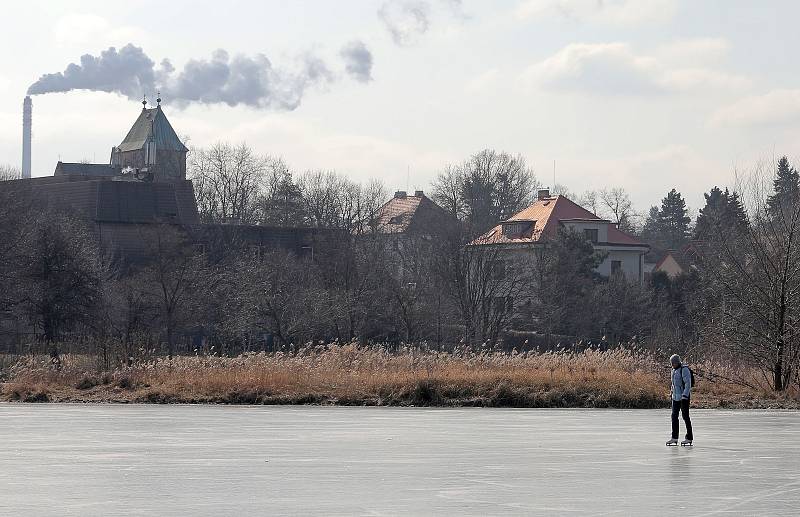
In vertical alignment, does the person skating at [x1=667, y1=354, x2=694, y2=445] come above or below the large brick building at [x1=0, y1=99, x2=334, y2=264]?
below

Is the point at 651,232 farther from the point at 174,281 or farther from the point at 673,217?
the point at 174,281

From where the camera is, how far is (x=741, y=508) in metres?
13.5

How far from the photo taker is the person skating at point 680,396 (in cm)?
2102

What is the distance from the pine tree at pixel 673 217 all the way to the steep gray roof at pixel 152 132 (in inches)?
2528

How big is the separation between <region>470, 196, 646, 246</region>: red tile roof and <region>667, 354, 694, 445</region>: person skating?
75.4m

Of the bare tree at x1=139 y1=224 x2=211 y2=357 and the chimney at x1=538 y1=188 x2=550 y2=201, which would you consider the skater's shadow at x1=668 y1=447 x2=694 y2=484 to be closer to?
the bare tree at x1=139 y1=224 x2=211 y2=357

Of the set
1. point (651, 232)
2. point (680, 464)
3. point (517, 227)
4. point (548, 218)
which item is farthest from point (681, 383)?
point (651, 232)

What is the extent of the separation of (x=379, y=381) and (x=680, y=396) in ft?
40.9

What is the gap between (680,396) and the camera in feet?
69.9

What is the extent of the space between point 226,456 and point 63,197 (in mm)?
88806

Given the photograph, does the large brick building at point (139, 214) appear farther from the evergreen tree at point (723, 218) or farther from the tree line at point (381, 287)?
the evergreen tree at point (723, 218)

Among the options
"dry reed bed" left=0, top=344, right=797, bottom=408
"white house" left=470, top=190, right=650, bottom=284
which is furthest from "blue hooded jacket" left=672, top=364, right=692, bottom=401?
"white house" left=470, top=190, right=650, bottom=284

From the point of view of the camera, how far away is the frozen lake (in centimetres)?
1358

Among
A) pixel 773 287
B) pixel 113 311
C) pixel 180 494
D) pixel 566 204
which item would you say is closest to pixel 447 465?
pixel 180 494
